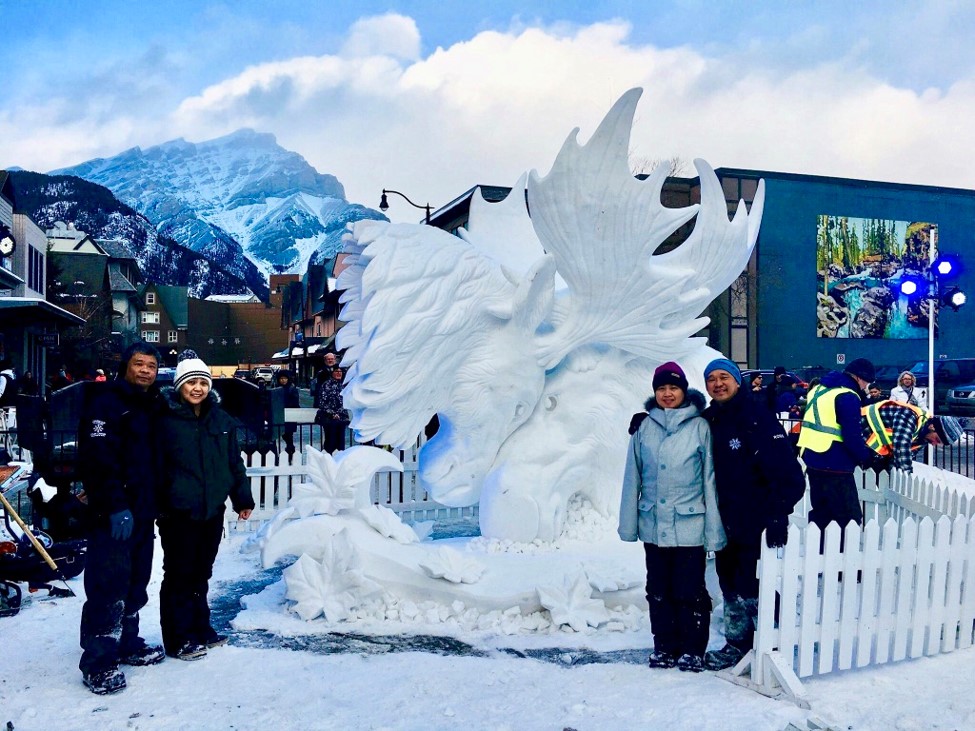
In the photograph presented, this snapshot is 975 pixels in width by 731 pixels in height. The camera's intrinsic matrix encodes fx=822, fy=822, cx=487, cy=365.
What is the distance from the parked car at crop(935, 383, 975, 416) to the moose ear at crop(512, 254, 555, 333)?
1686 cm

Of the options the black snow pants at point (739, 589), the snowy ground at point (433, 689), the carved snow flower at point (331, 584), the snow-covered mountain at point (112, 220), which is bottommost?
the snowy ground at point (433, 689)

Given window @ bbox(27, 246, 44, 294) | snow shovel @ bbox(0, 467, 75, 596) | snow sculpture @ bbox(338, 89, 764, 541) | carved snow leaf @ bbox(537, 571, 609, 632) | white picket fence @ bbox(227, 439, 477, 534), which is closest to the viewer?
carved snow leaf @ bbox(537, 571, 609, 632)

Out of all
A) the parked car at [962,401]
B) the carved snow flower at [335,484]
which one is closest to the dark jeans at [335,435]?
the carved snow flower at [335,484]

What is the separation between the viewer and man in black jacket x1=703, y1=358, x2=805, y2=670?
148 inches

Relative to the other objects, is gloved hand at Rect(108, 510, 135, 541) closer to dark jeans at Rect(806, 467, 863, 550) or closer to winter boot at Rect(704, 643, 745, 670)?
winter boot at Rect(704, 643, 745, 670)

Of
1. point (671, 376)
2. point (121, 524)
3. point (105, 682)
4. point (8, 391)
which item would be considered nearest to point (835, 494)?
point (671, 376)

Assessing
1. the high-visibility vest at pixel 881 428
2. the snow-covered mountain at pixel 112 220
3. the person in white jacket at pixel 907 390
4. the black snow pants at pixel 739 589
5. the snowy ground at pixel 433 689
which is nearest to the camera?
the snowy ground at pixel 433 689

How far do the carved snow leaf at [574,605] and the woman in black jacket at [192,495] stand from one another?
183 centimetres

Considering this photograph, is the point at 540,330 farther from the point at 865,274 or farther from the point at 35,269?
the point at 35,269

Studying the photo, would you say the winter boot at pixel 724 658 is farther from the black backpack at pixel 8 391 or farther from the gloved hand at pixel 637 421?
the black backpack at pixel 8 391

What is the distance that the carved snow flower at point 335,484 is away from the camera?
5.45 meters

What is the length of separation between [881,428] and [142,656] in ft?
18.1

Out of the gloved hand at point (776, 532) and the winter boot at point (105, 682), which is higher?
the gloved hand at point (776, 532)

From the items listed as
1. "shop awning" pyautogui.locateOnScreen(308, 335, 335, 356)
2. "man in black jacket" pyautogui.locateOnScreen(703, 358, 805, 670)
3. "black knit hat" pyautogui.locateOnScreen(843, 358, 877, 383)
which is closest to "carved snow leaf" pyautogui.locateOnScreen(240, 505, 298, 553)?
"man in black jacket" pyautogui.locateOnScreen(703, 358, 805, 670)
